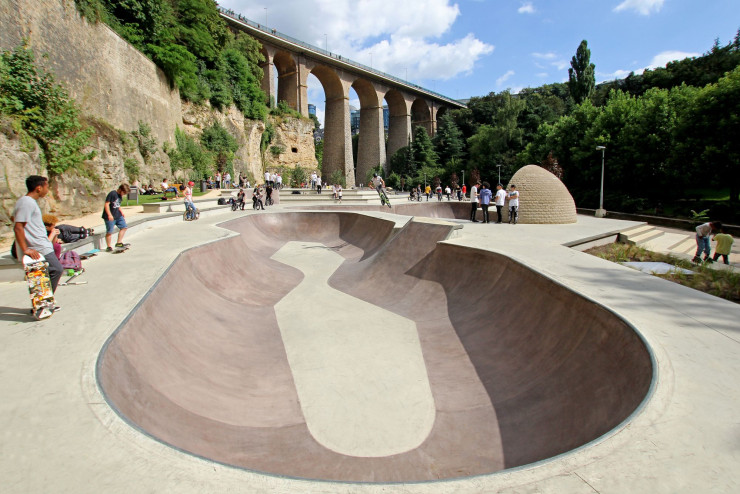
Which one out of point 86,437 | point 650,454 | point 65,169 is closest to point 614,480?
point 650,454

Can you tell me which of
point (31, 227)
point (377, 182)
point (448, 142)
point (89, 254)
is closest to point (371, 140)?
point (448, 142)

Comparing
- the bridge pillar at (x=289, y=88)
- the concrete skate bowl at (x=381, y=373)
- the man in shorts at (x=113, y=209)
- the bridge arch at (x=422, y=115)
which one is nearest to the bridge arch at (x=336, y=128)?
the bridge pillar at (x=289, y=88)

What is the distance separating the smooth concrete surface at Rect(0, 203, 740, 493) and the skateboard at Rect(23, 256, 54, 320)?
0.47ft

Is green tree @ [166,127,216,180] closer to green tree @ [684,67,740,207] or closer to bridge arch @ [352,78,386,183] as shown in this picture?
bridge arch @ [352,78,386,183]

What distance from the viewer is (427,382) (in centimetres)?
525

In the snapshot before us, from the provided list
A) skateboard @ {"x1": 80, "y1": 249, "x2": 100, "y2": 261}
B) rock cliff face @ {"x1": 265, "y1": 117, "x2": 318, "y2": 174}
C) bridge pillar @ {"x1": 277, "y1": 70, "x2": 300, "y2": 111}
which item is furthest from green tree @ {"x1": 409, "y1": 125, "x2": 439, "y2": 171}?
skateboard @ {"x1": 80, "y1": 249, "x2": 100, "y2": 261}

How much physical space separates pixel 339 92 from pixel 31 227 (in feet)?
163

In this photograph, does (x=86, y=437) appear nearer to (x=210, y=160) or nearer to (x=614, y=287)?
(x=614, y=287)

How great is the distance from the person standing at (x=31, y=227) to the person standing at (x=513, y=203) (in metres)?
13.1

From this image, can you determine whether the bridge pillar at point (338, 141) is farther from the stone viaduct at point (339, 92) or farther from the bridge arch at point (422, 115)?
the bridge arch at point (422, 115)

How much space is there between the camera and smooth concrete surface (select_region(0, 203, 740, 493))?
6.59 feet

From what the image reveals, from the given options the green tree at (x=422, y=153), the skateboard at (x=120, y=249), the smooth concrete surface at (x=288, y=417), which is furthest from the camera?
the green tree at (x=422, y=153)

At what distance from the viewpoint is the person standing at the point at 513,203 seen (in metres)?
14.0

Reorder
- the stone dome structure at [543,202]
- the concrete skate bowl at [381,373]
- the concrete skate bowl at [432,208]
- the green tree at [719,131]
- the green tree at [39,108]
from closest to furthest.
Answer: the concrete skate bowl at [381,373], the green tree at [39,108], the stone dome structure at [543,202], the green tree at [719,131], the concrete skate bowl at [432,208]
